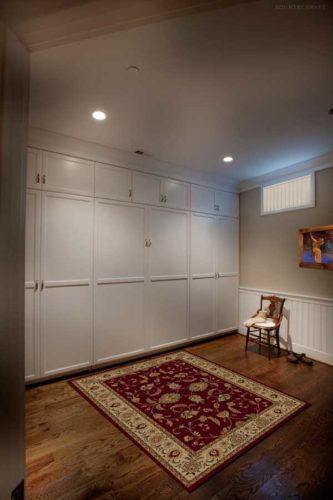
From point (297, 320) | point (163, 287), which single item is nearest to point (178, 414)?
point (163, 287)

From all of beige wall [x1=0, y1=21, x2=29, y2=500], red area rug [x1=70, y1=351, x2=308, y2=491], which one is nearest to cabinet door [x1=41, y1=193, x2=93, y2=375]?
red area rug [x1=70, y1=351, x2=308, y2=491]

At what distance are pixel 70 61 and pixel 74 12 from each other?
130cm

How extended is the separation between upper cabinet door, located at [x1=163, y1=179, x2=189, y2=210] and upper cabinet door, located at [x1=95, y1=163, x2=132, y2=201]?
570 mm

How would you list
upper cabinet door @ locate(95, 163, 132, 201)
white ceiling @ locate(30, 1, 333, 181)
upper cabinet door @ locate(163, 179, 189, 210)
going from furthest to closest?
upper cabinet door @ locate(163, 179, 189, 210) < upper cabinet door @ locate(95, 163, 132, 201) < white ceiling @ locate(30, 1, 333, 181)

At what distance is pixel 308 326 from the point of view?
11.6 feet

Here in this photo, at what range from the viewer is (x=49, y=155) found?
2783mm

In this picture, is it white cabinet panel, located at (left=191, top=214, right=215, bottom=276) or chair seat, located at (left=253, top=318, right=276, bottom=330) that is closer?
chair seat, located at (left=253, top=318, right=276, bottom=330)

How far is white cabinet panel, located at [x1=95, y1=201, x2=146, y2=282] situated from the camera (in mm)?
3104

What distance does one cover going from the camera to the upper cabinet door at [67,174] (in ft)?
9.09

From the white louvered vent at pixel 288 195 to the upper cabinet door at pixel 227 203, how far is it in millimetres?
482

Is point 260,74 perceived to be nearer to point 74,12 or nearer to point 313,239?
point 74,12

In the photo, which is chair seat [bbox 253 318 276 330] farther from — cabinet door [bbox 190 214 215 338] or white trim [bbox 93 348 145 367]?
white trim [bbox 93 348 145 367]

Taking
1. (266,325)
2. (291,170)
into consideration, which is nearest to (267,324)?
(266,325)

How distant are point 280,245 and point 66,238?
302cm
